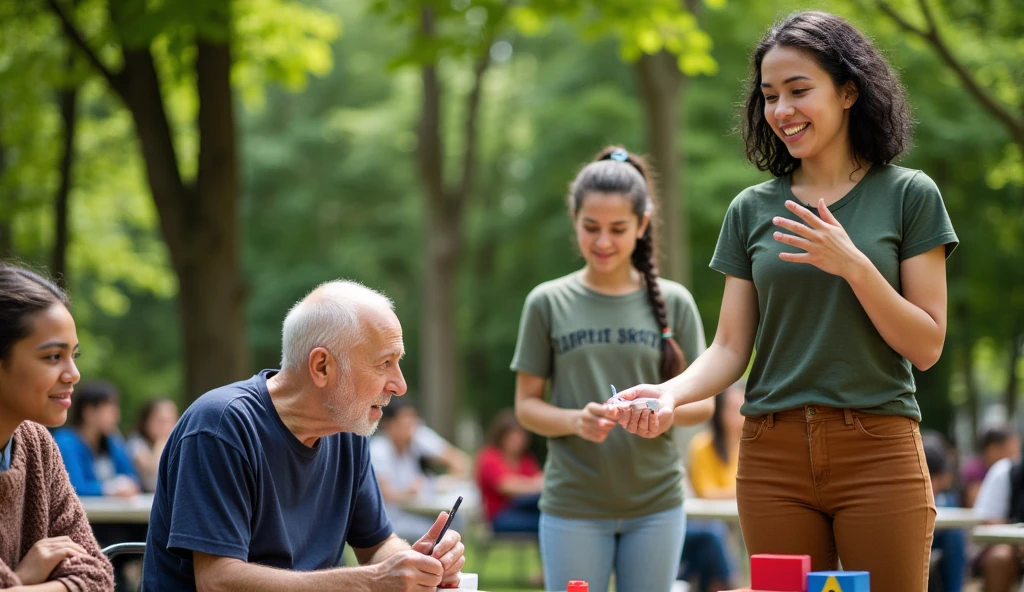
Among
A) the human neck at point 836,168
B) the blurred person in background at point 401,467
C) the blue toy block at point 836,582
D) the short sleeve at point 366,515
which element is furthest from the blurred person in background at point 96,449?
the blue toy block at point 836,582

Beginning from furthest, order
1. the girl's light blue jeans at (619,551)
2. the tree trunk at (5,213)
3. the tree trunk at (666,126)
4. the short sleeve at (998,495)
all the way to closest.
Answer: the tree trunk at (5,213), the tree trunk at (666,126), the short sleeve at (998,495), the girl's light blue jeans at (619,551)

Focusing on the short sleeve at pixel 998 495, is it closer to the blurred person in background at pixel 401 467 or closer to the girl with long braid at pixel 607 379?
the blurred person in background at pixel 401 467

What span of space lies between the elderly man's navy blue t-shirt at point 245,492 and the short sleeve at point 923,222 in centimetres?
157

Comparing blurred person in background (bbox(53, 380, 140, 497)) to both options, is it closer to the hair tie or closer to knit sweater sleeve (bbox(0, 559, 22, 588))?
the hair tie

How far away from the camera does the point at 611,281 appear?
432cm

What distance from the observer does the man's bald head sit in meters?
3.01

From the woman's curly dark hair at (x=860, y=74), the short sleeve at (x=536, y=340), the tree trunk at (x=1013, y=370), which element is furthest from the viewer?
the tree trunk at (x=1013, y=370)

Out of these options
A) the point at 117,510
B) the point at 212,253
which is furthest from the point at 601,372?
the point at 212,253

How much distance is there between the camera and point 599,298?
4262mm

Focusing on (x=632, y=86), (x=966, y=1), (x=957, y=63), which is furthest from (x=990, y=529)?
(x=632, y=86)

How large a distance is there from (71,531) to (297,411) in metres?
0.62

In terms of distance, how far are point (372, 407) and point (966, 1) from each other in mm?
11723

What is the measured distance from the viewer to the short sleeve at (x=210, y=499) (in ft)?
9.25

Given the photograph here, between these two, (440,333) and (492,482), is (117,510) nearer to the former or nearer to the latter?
(492,482)
